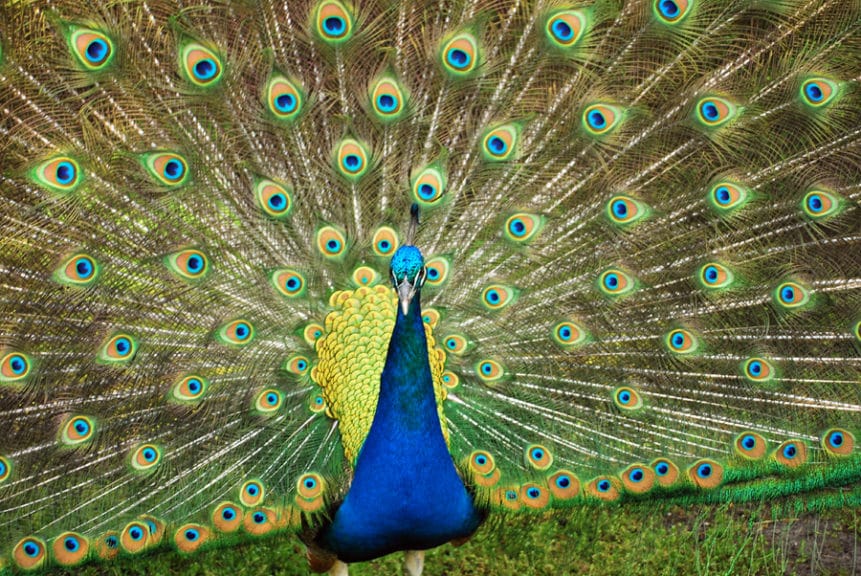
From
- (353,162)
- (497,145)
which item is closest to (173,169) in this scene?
(353,162)

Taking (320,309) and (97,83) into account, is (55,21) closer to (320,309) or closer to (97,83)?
(97,83)

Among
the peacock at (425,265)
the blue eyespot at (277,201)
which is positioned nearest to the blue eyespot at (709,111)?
the peacock at (425,265)

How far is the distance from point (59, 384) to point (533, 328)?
4.40 feet

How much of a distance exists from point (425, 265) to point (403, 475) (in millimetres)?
536

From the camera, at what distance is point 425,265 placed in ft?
8.13

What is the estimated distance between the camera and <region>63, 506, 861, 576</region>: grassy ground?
3533 mm

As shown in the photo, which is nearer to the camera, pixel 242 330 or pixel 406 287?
pixel 406 287

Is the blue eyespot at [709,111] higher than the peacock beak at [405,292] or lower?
higher

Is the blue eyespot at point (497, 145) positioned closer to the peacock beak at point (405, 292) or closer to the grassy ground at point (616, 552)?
the peacock beak at point (405, 292)

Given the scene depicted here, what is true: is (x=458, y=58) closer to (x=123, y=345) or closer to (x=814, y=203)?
(x=814, y=203)

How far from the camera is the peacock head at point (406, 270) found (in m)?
2.02

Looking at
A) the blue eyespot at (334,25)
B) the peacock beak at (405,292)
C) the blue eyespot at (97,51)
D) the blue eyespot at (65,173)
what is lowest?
the peacock beak at (405,292)

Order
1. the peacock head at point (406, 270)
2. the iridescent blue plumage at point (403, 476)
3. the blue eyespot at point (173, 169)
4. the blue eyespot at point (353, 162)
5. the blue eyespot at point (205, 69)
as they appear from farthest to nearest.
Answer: the blue eyespot at point (353, 162), the blue eyespot at point (173, 169), the blue eyespot at point (205, 69), the iridescent blue plumage at point (403, 476), the peacock head at point (406, 270)

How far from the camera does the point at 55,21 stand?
2332 mm
